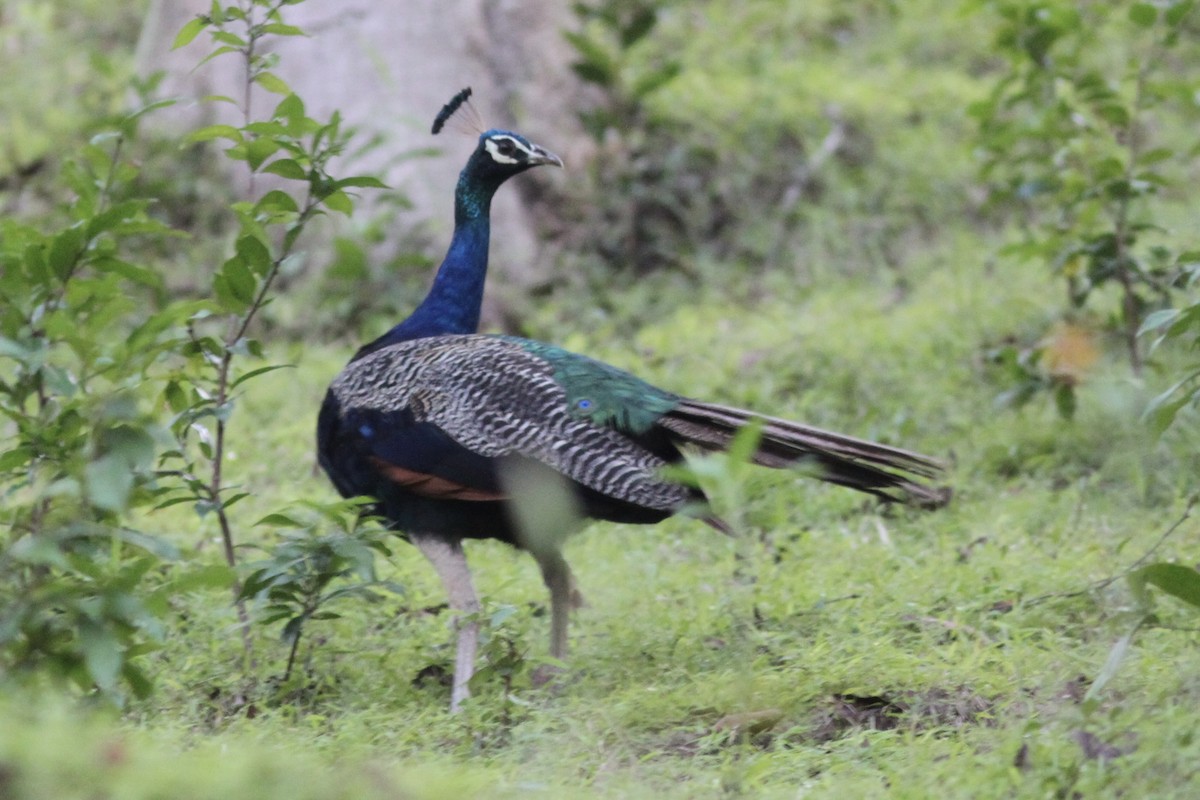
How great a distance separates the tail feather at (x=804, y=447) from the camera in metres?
3.62

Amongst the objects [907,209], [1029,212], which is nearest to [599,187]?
[907,209]

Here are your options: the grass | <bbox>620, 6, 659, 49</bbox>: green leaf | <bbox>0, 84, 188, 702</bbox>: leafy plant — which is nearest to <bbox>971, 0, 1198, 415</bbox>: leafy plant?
the grass

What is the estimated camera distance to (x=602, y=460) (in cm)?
362

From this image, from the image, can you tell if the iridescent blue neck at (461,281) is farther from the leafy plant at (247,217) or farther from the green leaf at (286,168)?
the green leaf at (286,168)

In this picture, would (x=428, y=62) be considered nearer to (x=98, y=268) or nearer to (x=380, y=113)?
(x=380, y=113)

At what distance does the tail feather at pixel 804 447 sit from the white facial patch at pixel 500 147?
1178mm

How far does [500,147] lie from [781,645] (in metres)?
1.76

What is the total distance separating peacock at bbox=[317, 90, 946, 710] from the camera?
3623 millimetres

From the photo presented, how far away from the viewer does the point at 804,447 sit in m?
3.62

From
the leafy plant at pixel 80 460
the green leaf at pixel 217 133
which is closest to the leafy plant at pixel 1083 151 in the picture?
the green leaf at pixel 217 133

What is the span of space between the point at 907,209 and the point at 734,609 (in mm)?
4099

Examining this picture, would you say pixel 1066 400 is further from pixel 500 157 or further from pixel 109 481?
pixel 109 481

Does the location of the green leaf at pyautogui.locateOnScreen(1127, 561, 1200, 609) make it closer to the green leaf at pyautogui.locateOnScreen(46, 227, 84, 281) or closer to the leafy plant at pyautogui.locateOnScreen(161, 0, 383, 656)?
the leafy plant at pyautogui.locateOnScreen(161, 0, 383, 656)

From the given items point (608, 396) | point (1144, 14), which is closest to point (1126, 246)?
point (1144, 14)
